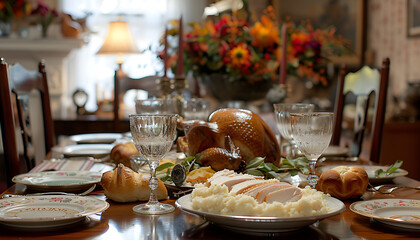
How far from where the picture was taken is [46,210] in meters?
0.83

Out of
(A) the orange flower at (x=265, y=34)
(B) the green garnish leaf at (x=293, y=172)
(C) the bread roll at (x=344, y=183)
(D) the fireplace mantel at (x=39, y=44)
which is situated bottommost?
(B) the green garnish leaf at (x=293, y=172)

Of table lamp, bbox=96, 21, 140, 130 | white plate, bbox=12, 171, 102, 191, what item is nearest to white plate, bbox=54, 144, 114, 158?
white plate, bbox=12, 171, 102, 191

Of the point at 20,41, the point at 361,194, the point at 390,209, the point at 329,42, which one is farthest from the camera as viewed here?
the point at 20,41

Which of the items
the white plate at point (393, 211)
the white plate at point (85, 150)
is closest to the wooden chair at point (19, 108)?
the white plate at point (85, 150)

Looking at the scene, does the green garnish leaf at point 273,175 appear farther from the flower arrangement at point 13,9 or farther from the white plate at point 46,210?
the flower arrangement at point 13,9

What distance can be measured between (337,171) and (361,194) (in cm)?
6

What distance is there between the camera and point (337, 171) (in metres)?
0.98

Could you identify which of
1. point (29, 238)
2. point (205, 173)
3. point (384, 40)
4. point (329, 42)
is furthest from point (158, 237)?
point (384, 40)

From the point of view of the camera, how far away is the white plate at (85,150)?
1.60m

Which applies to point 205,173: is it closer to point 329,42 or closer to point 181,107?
point 181,107

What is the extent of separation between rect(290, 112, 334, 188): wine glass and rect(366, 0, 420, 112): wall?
4486mm

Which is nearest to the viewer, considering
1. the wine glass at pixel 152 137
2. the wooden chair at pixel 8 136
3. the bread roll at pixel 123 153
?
the wine glass at pixel 152 137

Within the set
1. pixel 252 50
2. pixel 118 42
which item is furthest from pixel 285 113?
pixel 118 42

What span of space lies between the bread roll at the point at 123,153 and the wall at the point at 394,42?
14.0ft
